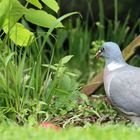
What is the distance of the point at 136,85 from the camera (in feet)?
21.5

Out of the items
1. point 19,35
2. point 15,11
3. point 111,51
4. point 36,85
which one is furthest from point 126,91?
point 15,11

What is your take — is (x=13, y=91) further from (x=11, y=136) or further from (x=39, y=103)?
(x=11, y=136)

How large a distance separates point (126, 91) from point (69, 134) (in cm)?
140

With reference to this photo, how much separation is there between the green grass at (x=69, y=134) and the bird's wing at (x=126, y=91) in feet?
3.13

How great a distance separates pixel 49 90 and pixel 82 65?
8.54 feet

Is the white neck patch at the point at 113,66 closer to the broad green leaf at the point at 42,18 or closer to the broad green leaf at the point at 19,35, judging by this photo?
the broad green leaf at the point at 42,18

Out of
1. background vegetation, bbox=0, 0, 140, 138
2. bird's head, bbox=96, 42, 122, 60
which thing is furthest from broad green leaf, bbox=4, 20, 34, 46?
bird's head, bbox=96, 42, 122, 60

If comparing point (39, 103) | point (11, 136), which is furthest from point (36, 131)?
point (39, 103)

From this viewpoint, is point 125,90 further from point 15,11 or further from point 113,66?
point 15,11

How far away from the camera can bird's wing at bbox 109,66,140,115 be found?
6.52 m

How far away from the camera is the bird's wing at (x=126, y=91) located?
21.4 feet

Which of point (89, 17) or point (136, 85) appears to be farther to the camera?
point (89, 17)

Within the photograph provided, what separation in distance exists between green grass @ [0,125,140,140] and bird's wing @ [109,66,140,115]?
953 mm

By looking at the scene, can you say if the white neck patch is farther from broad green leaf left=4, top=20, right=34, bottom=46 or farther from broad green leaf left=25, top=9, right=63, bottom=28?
broad green leaf left=4, top=20, right=34, bottom=46
